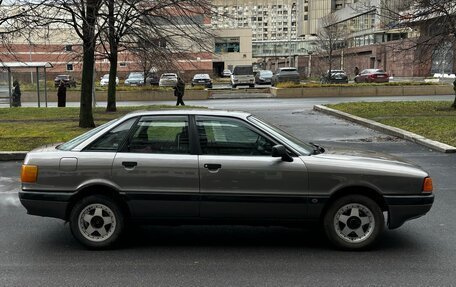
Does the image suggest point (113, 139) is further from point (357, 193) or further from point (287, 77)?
point (287, 77)

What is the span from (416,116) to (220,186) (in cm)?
1503

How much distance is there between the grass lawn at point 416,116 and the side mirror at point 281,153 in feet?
28.1

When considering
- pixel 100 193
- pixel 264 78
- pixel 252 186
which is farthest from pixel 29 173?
pixel 264 78

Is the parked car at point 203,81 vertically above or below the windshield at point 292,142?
above

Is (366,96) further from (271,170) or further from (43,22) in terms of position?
(271,170)

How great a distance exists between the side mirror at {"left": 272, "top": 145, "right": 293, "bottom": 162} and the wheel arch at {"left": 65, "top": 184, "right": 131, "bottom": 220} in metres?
1.64

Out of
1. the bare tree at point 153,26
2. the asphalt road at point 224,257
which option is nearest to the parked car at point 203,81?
the bare tree at point 153,26

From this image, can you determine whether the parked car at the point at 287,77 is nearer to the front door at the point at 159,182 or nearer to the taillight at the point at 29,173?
the front door at the point at 159,182

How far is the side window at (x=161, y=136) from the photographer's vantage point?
550 centimetres

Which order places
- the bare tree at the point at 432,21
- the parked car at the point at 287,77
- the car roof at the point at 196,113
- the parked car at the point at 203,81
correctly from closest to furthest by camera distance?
the car roof at the point at 196,113 < the bare tree at the point at 432,21 < the parked car at the point at 287,77 < the parked car at the point at 203,81

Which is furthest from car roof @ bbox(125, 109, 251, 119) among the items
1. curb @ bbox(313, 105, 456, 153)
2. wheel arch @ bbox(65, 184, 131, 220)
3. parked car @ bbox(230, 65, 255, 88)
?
parked car @ bbox(230, 65, 255, 88)

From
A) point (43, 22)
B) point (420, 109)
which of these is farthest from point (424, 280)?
point (420, 109)

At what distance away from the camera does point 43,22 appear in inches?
653

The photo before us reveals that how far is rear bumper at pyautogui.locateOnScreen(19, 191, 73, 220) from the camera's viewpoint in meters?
5.40
